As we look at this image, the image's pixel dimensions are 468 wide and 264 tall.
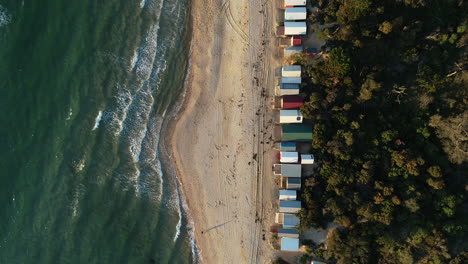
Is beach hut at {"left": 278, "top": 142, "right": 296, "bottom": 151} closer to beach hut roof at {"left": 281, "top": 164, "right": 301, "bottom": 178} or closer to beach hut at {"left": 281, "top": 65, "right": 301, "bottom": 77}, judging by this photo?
beach hut roof at {"left": 281, "top": 164, "right": 301, "bottom": 178}

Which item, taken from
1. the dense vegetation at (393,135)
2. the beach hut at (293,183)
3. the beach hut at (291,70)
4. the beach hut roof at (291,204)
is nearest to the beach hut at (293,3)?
the dense vegetation at (393,135)

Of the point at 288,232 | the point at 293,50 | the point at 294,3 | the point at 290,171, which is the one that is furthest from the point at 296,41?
the point at 288,232

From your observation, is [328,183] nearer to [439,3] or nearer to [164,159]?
[164,159]

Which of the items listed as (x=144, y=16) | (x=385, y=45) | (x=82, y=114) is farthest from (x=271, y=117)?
(x=82, y=114)

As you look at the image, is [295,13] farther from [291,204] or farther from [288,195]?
[291,204]

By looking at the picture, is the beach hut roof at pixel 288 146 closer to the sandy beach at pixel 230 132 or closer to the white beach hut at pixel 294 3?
the sandy beach at pixel 230 132

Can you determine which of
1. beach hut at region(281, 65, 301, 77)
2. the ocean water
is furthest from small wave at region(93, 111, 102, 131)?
beach hut at region(281, 65, 301, 77)
